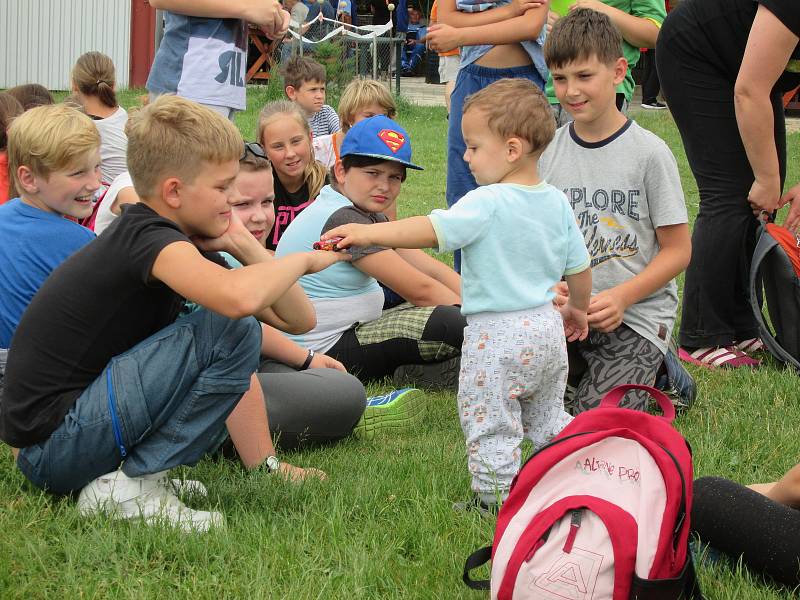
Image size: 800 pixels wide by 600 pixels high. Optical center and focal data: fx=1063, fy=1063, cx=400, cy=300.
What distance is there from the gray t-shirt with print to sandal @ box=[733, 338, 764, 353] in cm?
103

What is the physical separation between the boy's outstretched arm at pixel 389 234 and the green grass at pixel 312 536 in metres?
0.76

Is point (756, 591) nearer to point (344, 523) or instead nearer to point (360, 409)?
point (344, 523)

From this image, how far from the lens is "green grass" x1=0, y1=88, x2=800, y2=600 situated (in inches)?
101

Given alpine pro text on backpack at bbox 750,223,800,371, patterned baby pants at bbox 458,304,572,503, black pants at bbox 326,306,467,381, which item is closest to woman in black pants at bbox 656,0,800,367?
alpine pro text on backpack at bbox 750,223,800,371

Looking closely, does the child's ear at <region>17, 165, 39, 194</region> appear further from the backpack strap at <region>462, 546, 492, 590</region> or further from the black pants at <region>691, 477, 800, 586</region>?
the black pants at <region>691, 477, 800, 586</region>

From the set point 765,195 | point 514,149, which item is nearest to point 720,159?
point 765,195

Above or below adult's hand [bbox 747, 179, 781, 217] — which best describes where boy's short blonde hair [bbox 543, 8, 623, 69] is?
above

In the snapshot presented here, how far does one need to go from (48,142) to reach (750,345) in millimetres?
3410

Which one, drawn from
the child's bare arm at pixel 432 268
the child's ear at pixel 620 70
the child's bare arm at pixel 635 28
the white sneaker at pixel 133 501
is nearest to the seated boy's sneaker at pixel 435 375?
the child's bare arm at pixel 432 268

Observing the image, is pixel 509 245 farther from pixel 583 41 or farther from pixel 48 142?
pixel 48 142

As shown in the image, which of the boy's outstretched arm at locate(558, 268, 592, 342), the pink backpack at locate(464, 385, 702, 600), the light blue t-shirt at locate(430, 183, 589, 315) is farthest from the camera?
the boy's outstretched arm at locate(558, 268, 592, 342)

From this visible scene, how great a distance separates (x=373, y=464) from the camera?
3.52 metres

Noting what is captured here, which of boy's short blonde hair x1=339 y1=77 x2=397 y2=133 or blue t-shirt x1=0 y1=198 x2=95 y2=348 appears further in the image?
boy's short blonde hair x1=339 y1=77 x2=397 y2=133

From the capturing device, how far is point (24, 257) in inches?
139
